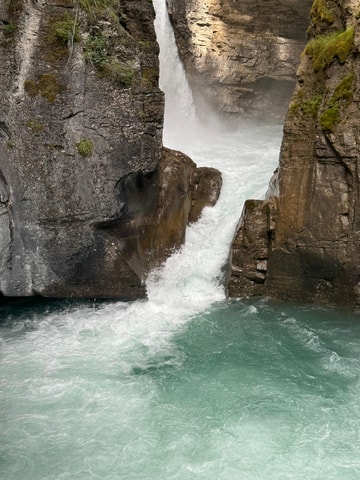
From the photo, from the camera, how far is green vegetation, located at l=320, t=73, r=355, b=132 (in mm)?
9680

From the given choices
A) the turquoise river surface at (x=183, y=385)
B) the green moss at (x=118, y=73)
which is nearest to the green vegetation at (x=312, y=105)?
the turquoise river surface at (x=183, y=385)

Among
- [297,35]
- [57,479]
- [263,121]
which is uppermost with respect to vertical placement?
[297,35]

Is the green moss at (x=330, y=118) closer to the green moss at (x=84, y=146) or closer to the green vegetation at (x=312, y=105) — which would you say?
the green vegetation at (x=312, y=105)

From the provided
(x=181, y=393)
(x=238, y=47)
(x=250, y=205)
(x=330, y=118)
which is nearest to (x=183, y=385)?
(x=181, y=393)

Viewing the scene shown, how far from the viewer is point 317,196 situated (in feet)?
33.3

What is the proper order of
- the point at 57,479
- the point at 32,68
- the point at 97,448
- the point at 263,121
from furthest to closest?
the point at 263,121
the point at 32,68
the point at 97,448
the point at 57,479

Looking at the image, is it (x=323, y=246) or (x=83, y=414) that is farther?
(x=323, y=246)

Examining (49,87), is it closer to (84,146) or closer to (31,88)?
(31,88)

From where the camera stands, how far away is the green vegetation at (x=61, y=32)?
970 centimetres

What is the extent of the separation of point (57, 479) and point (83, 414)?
119cm

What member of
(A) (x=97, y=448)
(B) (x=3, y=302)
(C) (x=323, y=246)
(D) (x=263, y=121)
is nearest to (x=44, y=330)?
(B) (x=3, y=302)

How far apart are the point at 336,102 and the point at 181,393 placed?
6.27m

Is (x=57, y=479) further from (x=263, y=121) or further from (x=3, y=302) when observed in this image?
(x=263, y=121)

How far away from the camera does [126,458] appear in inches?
256
